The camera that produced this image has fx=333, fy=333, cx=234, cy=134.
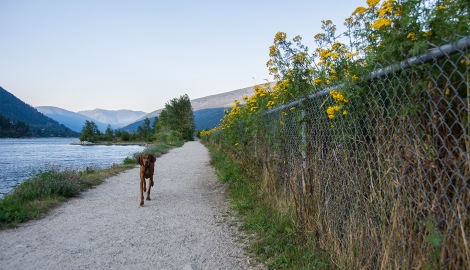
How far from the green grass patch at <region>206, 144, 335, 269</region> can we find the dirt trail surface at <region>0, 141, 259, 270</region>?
250 mm

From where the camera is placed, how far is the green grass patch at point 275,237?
11.2 ft

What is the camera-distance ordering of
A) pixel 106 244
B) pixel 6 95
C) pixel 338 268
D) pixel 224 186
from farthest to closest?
pixel 6 95 < pixel 224 186 < pixel 106 244 < pixel 338 268

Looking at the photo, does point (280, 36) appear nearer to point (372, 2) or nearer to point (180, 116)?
point (372, 2)

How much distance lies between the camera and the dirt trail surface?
3.77 m

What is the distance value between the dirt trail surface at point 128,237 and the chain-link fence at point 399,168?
1.30 m

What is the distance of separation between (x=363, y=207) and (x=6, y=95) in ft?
723

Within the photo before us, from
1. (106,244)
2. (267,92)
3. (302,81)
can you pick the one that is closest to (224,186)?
(267,92)

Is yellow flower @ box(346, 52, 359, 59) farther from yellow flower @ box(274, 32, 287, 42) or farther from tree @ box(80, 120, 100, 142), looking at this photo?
tree @ box(80, 120, 100, 142)

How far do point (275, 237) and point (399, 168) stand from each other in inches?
88.8

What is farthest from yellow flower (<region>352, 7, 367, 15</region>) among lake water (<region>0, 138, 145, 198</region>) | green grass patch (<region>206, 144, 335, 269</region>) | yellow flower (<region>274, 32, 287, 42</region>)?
lake water (<region>0, 138, 145, 198</region>)

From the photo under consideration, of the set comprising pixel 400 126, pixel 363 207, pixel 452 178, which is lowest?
pixel 363 207

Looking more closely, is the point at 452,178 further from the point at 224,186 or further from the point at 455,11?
the point at 224,186

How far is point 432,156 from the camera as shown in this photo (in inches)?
78.5

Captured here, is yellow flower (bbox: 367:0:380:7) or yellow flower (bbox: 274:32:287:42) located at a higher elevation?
yellow flower (bbox: 274:32:287:42)
